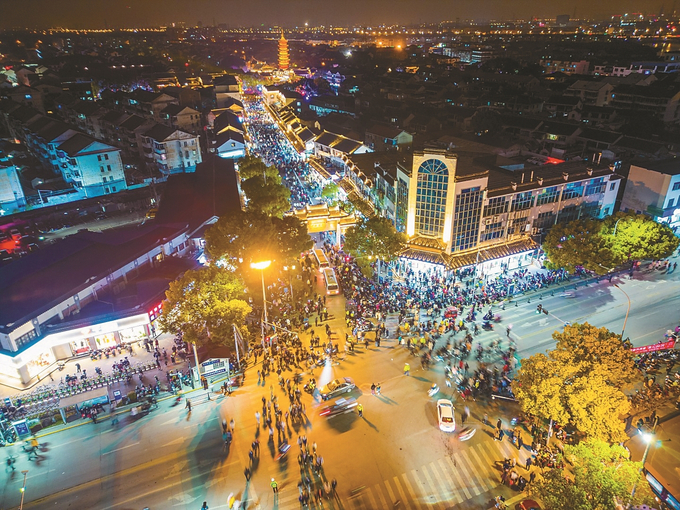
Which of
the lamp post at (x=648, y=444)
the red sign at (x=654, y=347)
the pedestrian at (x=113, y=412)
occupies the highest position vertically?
the lamp post at (x=648, y=444)

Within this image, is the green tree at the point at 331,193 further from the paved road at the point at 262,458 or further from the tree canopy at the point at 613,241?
the paved road at the point at 262,458

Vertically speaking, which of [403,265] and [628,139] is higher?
[628,139]

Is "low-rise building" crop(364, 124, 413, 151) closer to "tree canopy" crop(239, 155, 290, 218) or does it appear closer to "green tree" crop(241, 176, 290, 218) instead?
"tree canopy" crop(239, 155, 290, 218)

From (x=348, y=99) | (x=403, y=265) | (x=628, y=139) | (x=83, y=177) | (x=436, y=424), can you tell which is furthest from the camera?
(x=348, y=99)

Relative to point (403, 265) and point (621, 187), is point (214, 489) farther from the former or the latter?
point (621, 187)

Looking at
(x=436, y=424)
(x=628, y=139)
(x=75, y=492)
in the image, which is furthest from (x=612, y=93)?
(x=75, y=492)

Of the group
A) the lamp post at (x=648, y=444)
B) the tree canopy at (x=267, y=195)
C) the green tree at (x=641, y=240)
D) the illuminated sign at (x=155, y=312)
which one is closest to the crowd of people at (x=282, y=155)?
the tree canopy at (x=267, y=195)

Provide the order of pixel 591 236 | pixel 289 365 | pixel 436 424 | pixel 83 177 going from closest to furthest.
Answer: pixel 436 424
pixel 289 365
pixel 591 236
pixel 83 177

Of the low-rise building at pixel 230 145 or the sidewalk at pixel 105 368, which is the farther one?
the low-rise building at pixel 230 145
